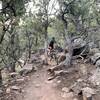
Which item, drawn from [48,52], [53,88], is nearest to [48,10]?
[48,52]

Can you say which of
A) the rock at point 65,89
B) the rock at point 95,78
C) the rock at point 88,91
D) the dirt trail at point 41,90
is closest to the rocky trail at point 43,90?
the dirt trail at point 41,90

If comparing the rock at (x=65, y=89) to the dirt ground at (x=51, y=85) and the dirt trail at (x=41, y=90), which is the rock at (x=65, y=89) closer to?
the dirt ground at (x=51, y=85)

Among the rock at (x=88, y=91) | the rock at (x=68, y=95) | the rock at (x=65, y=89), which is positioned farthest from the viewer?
the rock at (x=65, y=89)

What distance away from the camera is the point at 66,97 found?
9.70m

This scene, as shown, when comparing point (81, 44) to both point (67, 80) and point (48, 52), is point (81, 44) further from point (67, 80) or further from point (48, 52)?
point (67, 80)

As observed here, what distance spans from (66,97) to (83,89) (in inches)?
33.6

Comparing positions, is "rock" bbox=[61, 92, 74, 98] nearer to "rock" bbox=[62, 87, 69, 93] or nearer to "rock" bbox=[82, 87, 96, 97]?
"rock" bbox=[62, 87, 69, 93]

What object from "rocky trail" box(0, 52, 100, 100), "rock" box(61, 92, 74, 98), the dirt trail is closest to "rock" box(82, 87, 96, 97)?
"rocky trail" box(0, 52, 100, 100)

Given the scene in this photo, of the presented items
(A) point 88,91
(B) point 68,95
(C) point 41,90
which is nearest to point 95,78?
(A) point 88,91

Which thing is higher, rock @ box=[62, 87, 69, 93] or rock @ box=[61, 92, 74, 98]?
rock @ box=[62, 87, 69, 93]

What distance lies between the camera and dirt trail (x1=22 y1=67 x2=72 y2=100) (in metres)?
10.0

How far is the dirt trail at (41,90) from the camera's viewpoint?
1002cm

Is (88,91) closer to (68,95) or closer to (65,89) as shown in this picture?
(68,95)

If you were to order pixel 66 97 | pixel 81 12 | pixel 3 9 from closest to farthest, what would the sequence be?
pixel 66 97 < pixel 3 9 < pixel 81 12
